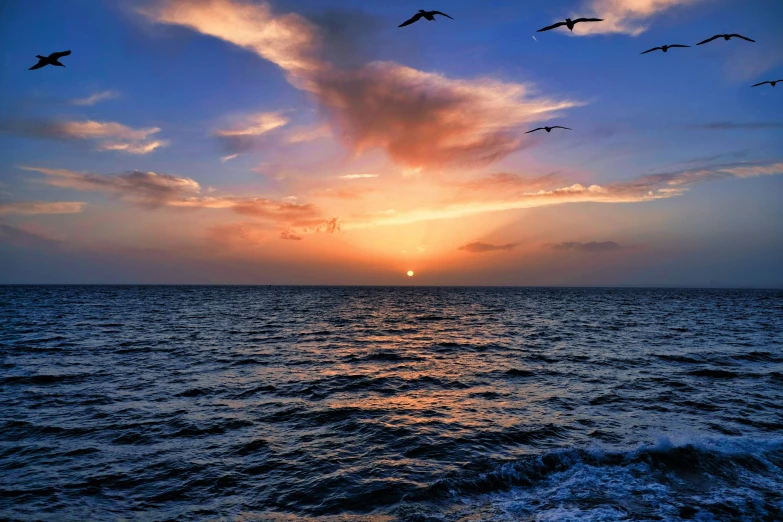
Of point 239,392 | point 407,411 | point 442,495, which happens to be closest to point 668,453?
point 442,495

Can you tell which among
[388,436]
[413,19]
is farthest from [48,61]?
[388,436]

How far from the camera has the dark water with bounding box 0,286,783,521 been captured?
35.7 ft

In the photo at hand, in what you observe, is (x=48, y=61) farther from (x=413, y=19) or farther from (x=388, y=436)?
(x=388, y=436)

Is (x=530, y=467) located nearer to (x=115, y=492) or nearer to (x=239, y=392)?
(x=115, y=492)

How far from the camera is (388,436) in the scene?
51.2 ft

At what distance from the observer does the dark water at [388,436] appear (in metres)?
10.9

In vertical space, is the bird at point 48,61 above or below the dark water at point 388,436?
above

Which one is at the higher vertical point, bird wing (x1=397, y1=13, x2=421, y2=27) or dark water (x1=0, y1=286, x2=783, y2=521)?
bird wing (x1=397, y1=13, x2=421, y2=27)

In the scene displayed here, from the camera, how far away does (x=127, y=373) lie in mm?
25578

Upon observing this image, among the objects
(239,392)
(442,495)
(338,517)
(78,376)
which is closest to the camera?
(338,517)

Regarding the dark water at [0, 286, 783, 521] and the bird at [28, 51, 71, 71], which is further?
the bird at [28, 51, 71, 71]

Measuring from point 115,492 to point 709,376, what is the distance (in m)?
30.3

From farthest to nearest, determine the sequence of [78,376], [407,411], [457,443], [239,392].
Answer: [78,376]
[239,392]
[407,411]
[457,443]

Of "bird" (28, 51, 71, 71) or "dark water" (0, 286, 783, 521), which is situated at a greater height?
"bird" (28, 51, 71, 71)
